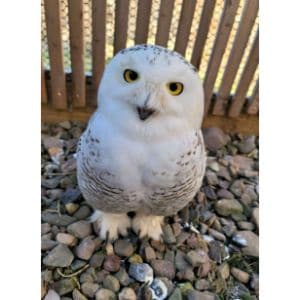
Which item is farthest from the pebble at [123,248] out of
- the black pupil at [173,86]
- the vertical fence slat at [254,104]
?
the vertical fence slat at [254,104]

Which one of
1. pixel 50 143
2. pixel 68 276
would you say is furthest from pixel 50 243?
pixel 50 143

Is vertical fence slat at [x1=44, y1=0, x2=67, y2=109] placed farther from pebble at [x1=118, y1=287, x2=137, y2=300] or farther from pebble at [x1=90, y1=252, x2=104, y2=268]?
pebble at [x1=118, y1=287, x2=137, y2=300]

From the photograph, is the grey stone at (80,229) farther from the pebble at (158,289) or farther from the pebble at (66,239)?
the pebble at (158,289)

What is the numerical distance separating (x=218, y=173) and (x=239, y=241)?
298mm

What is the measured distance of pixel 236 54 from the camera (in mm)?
1453

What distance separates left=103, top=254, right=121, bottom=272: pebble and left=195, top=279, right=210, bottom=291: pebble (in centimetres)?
22

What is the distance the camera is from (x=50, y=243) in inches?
49.3

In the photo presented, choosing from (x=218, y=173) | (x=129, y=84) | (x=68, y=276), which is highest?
(x=129, y=84)

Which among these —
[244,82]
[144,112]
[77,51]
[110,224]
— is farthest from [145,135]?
[244,82]

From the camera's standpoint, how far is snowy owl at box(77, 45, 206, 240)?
0.93 m

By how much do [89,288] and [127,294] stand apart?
10 cm

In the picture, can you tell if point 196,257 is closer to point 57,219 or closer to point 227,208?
point 227,208

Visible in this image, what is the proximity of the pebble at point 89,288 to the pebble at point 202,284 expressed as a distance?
271 millimetres
